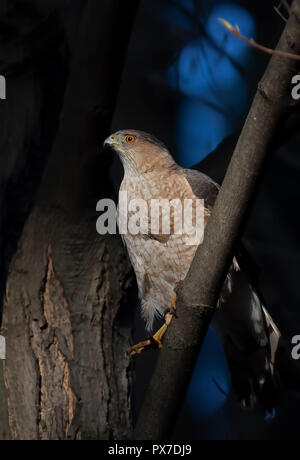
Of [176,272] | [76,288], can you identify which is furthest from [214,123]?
[76,288]

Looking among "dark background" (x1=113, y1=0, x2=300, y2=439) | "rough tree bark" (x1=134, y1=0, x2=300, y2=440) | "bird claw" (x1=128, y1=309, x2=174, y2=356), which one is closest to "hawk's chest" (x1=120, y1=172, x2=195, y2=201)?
"bird claw" (x1=128, y1=309, x2=174, y2=356)

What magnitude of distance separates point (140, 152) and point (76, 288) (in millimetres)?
524

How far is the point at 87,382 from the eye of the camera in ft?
5.68

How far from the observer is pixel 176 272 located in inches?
70.3

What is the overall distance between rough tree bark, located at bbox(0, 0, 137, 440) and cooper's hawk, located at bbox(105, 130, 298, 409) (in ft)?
0.33

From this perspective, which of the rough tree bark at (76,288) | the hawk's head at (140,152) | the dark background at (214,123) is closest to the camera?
the rough tree bark at (76,288)

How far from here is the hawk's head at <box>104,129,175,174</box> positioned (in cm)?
188

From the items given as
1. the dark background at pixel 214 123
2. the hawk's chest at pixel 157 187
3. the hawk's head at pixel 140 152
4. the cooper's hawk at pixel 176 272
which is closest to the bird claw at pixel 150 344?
the cooper's hawk at pixel 176 272

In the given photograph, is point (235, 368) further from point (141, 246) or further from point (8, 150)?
point (8, 150)

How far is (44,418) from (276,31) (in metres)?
2.17

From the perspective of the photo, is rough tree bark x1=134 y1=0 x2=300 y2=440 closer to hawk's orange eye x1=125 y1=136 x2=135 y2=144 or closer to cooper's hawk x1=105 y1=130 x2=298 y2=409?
cooper's hawk x1=105 y1=130 x2=298 y2=409

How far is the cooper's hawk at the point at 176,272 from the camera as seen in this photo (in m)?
1.77

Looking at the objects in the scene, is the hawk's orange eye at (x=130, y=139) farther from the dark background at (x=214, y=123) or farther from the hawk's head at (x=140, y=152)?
the dark background at (x=214, y=123)

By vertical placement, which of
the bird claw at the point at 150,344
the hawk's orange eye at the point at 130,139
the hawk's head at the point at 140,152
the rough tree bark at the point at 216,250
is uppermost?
the hawk's orange eye at the point at 130,139
